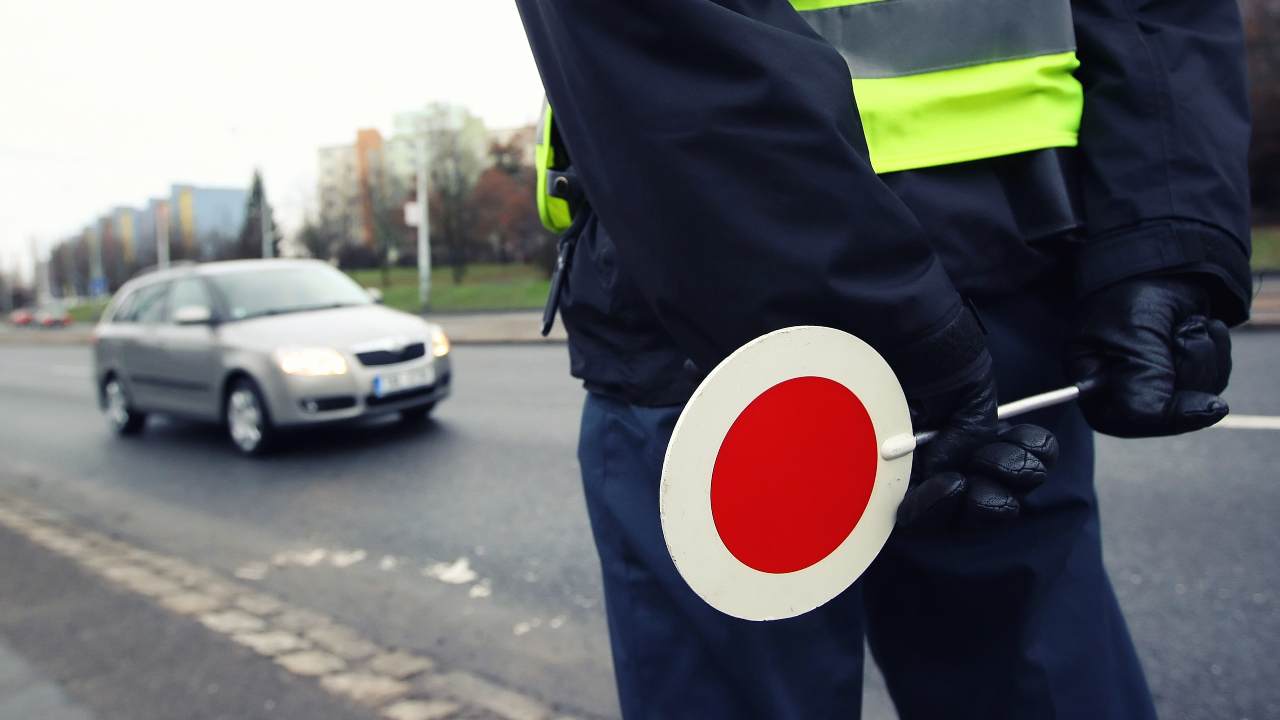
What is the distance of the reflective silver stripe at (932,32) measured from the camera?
3.39 feet

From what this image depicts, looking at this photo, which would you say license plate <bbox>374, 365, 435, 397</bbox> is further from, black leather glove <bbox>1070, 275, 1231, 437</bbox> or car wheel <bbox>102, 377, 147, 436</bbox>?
black leather glove <bbox>1070, 275, 1231, 437</bbox>

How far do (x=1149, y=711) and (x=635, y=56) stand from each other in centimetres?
102

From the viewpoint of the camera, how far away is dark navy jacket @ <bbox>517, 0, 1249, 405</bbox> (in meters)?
0.84

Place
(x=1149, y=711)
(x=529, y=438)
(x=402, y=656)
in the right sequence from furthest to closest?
(x=529, y=438)
(x=402, y=656)
(x=1149, y=711)

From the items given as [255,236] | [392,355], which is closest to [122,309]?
[392,355]

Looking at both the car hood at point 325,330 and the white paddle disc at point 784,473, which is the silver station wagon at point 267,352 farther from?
the white paddle disc at point 784,473

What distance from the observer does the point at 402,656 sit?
2.80 m

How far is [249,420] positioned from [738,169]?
21.4ft

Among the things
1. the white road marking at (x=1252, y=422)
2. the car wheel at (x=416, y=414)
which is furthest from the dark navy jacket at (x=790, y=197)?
the car wheel at (x=416, y=414)

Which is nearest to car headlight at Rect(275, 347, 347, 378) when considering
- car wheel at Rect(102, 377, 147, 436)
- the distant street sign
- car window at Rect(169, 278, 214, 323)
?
car window at Rect(169, 278, 214, 323)

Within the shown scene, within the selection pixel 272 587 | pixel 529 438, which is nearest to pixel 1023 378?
pixel 272 587

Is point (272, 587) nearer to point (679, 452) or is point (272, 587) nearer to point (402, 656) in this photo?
point (402, 656)

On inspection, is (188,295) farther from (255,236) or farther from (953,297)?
(255,236)

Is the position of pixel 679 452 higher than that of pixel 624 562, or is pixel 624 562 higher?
pixel 679 452
